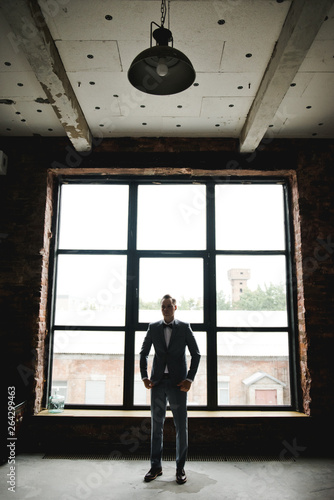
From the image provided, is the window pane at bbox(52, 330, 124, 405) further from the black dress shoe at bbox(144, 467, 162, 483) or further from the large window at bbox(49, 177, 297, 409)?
the black dress shoe at bbox(144, 467, 162, 483)

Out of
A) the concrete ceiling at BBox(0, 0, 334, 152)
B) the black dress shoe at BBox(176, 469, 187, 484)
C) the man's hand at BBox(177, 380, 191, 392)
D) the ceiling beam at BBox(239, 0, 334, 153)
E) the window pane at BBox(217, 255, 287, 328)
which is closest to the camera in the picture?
the ceiling beam at BBox(239, 0, 334, 153)

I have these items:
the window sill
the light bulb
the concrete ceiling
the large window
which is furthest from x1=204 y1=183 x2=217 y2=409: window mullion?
the light bulb

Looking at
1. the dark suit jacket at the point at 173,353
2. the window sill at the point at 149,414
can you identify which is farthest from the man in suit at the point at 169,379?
the window sill at the point at 149,414

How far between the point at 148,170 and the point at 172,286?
1549 mm

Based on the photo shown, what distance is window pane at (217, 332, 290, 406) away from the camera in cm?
458

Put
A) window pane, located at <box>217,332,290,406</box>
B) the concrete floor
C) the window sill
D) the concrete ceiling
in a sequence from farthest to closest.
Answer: window pane, located at <box>217,332,290,406</box>, the window sill, the concrete floor, the concrete ceiling

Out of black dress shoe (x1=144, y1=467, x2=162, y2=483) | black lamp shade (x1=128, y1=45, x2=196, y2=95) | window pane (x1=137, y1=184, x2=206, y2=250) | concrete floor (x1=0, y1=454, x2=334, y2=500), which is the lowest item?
concrete floor (x1=0, y1=454, x2=334, y2=500)

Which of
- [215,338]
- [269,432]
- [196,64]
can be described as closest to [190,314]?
[215,338]

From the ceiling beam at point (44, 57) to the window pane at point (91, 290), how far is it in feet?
5.23

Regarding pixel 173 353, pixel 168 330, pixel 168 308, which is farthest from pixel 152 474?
pixel 168 308

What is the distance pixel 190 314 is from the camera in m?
4.79

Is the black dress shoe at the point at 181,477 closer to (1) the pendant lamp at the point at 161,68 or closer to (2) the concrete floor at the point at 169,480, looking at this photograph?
(2) the concrete floor at the point at 169,480

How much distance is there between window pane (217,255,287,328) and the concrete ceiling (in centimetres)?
150

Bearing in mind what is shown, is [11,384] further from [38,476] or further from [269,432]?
[269,432]
